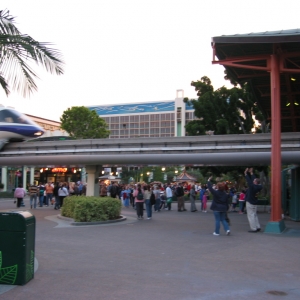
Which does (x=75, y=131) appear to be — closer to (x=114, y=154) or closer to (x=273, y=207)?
(x=114, y=154)

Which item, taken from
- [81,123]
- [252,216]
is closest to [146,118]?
[81,123]

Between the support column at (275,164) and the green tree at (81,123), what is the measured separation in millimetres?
46098

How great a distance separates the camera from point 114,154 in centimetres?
2358

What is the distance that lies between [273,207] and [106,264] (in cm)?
747

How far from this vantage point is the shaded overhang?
14172 millimetres

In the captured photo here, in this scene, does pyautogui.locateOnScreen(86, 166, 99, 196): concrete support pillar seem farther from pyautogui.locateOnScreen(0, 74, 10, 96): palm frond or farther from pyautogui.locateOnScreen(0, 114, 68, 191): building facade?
pyautogui.locateOnScreen(0, 114, 68, 191): building facade

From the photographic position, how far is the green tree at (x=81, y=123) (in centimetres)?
5994

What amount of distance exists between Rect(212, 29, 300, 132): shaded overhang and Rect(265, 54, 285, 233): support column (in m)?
0.31

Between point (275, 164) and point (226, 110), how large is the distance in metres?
17.0

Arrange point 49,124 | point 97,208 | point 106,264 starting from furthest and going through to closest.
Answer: point 49,124, point 97,208, point 106,264

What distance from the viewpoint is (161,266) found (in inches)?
347

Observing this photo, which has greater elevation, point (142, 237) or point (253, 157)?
point (253, 157)

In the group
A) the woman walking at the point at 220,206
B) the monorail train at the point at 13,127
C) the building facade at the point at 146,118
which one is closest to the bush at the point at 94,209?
the woman walking at the point at 220,206

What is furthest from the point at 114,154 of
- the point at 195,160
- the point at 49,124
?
the point at 49,124
